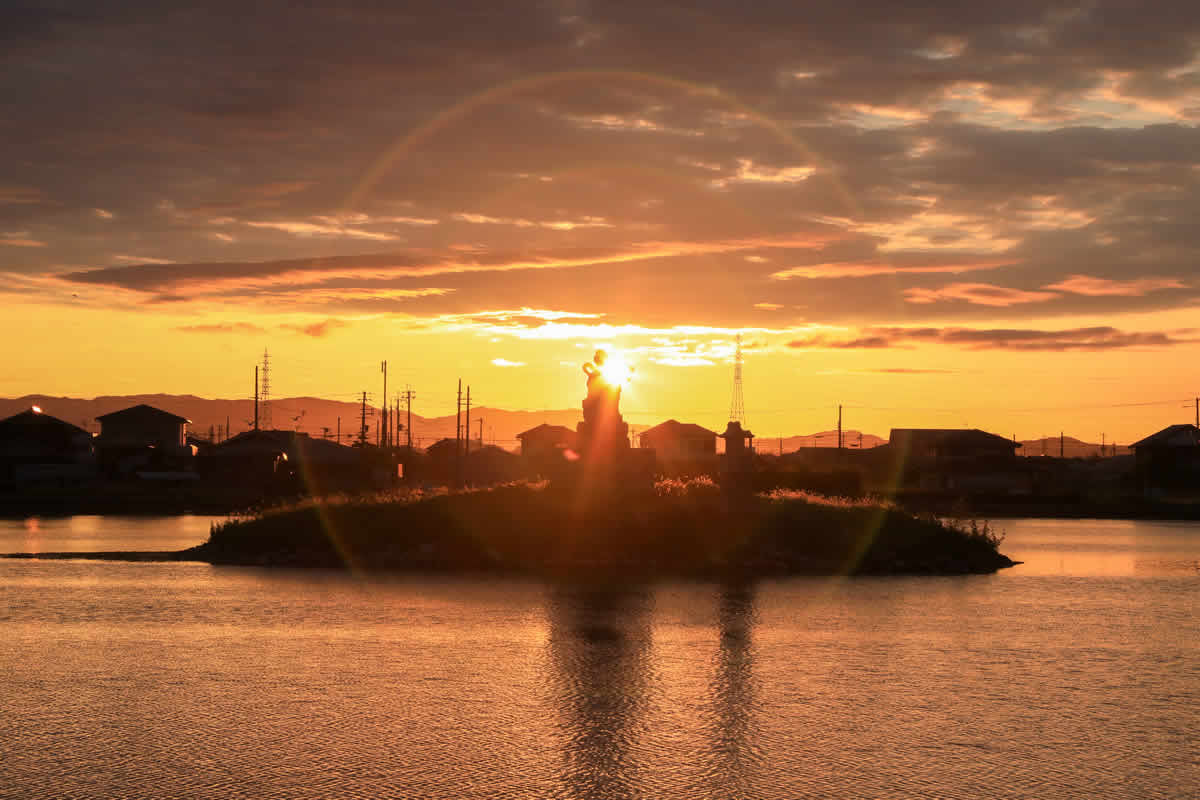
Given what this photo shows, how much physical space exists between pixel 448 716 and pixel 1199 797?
7406mm

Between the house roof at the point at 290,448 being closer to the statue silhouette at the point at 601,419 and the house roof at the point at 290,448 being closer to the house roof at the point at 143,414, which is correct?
the house roof at the point at 143,414

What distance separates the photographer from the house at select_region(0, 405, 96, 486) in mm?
96125

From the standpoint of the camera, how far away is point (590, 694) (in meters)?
13.7

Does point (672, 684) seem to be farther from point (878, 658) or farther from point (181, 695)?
point (181, 695)

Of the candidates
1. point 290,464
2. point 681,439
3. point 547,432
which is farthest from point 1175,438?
point 290,464

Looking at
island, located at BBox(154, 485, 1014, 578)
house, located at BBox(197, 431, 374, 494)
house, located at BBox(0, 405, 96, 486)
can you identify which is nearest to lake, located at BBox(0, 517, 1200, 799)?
island, located at BBox(154, 485, 1014, 578)

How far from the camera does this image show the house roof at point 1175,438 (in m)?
107

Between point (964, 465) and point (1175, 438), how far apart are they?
19.8m

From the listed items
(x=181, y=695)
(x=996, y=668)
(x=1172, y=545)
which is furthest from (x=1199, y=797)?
(x=1172, y=545)

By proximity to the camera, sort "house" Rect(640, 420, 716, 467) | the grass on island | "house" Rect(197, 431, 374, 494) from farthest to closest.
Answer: "house" Rect(640, 420, 716, 467) → "house" Rect(197, 431, 374, 494) → the grass on island

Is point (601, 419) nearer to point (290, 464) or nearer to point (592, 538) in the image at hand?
point (592, 538)

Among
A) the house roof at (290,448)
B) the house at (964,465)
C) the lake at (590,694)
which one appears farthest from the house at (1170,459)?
the lake at (590,694)

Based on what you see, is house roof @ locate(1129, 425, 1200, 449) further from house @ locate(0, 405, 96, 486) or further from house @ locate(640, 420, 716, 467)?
house @ locate(0, 405, 96, 486)

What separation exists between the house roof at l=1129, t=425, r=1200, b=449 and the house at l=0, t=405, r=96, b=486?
98817 mm
